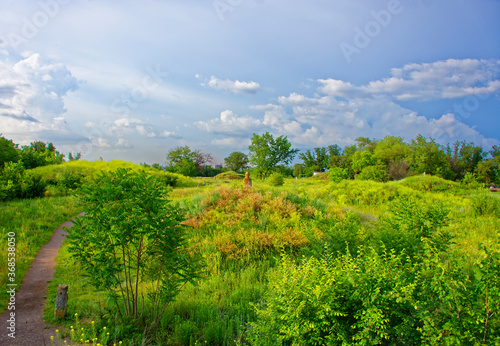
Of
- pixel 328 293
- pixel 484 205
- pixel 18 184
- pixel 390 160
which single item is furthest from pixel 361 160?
pixel 328 293

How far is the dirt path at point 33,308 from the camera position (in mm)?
4414

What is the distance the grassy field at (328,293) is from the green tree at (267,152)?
107 feet

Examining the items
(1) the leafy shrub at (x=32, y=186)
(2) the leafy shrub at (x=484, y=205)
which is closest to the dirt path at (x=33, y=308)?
(1) the leafy shrub at (x=32, y=186)

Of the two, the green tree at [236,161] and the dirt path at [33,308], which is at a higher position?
the green tree at [236,161]

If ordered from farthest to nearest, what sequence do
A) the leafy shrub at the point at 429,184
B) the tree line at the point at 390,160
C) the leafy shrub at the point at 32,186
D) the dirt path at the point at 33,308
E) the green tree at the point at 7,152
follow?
1. the tree line at the point at 390,160
2. the leafy shrub at the point at 429,184
3. the green tree at the point at 7,152
4. the leafy shrub at the point at 32,186
5. the dirt path at the point at 33,308

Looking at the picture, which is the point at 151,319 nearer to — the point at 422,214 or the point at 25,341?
the point at 25,341

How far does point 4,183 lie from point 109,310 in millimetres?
12693

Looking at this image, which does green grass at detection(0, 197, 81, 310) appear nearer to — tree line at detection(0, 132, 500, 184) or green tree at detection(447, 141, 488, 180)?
tree line at detection(0, 132, 500, 184)

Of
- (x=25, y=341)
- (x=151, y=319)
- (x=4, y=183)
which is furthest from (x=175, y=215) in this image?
(x=4, y=183)

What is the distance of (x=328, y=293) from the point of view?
3305mm

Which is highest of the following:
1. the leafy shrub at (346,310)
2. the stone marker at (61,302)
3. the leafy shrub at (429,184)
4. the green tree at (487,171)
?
the green tree at (487,171)

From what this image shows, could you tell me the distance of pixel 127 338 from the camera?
4.36m

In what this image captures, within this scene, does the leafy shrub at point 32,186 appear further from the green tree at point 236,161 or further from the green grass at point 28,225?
the green tree at point 236,161

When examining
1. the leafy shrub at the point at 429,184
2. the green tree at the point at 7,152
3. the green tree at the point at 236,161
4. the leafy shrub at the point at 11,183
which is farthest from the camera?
the green tree at the point at 236,161
